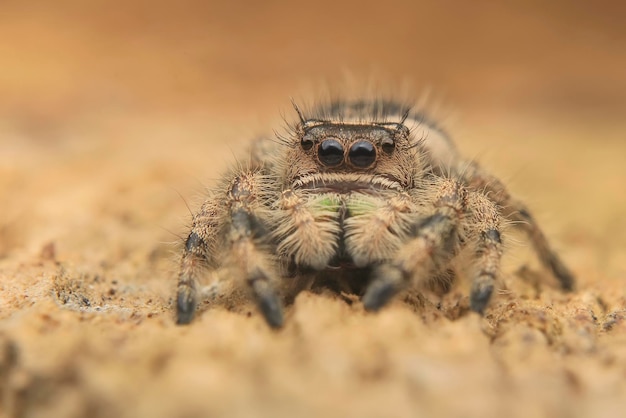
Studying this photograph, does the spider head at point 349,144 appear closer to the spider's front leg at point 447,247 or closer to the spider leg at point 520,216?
the spider's front leg at point 447,247

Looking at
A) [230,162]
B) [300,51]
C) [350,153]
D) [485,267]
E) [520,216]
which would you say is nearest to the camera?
[485,267]

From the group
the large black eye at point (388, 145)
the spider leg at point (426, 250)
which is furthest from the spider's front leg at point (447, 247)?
the large black eye at point (388, 145)

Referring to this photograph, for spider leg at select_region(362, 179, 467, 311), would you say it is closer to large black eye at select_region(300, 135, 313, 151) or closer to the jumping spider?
the jumping spider

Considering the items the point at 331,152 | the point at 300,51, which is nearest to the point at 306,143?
the point at 331,152

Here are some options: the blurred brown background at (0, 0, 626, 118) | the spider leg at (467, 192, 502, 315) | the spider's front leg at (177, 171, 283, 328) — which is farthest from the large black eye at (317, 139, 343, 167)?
the blurred brown background at (0, 0, 626, 118)

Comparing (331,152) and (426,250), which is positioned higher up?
(331,152)

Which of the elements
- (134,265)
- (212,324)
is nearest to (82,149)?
(134,265)

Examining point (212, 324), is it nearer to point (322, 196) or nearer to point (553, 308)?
point (322, 196)

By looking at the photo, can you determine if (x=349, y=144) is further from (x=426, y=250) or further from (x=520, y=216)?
(x=520, y=216)
